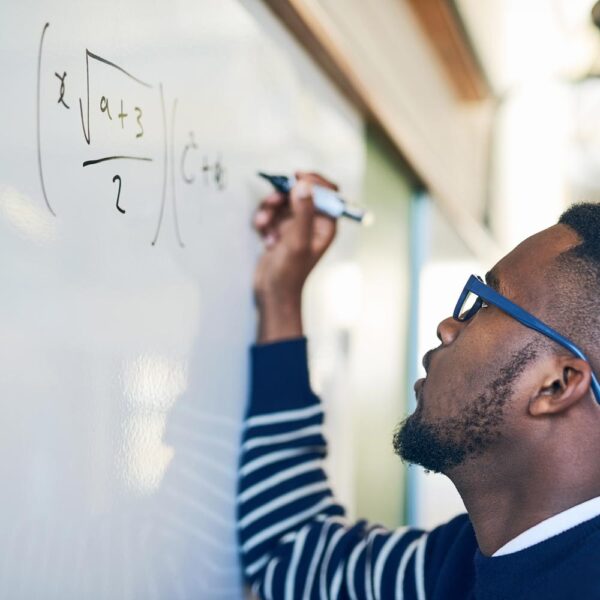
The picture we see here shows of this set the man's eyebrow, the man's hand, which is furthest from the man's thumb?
the man's eyebrow

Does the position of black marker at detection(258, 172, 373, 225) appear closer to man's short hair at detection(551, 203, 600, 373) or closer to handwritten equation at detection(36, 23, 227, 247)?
handwritten equation at detection(36, 23, 227, 247)

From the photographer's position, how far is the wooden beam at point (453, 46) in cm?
169

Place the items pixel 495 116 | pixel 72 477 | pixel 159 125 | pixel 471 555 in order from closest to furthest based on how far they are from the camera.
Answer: pixel 72 477 < pixel 159 125 < pixel 471 555 < pixel 495 116

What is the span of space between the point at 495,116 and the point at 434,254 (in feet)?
4.00

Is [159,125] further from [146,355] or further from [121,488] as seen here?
[121,488]

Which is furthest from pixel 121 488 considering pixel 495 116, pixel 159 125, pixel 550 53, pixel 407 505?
pixel 495 116

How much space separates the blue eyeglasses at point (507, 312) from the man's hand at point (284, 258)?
192 mm

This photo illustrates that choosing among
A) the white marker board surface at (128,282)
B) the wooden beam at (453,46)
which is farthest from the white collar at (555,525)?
the wooden beam at (453,46)

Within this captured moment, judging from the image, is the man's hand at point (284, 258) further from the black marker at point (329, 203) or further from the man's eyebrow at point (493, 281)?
the man's eyebrow at point (493, 281)

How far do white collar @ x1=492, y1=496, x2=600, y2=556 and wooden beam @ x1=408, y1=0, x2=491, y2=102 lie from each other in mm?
1206

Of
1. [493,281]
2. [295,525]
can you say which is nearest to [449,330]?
[493,281]

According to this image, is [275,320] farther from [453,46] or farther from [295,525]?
[453,46]

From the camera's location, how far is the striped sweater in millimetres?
886

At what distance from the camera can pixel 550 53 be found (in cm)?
244
